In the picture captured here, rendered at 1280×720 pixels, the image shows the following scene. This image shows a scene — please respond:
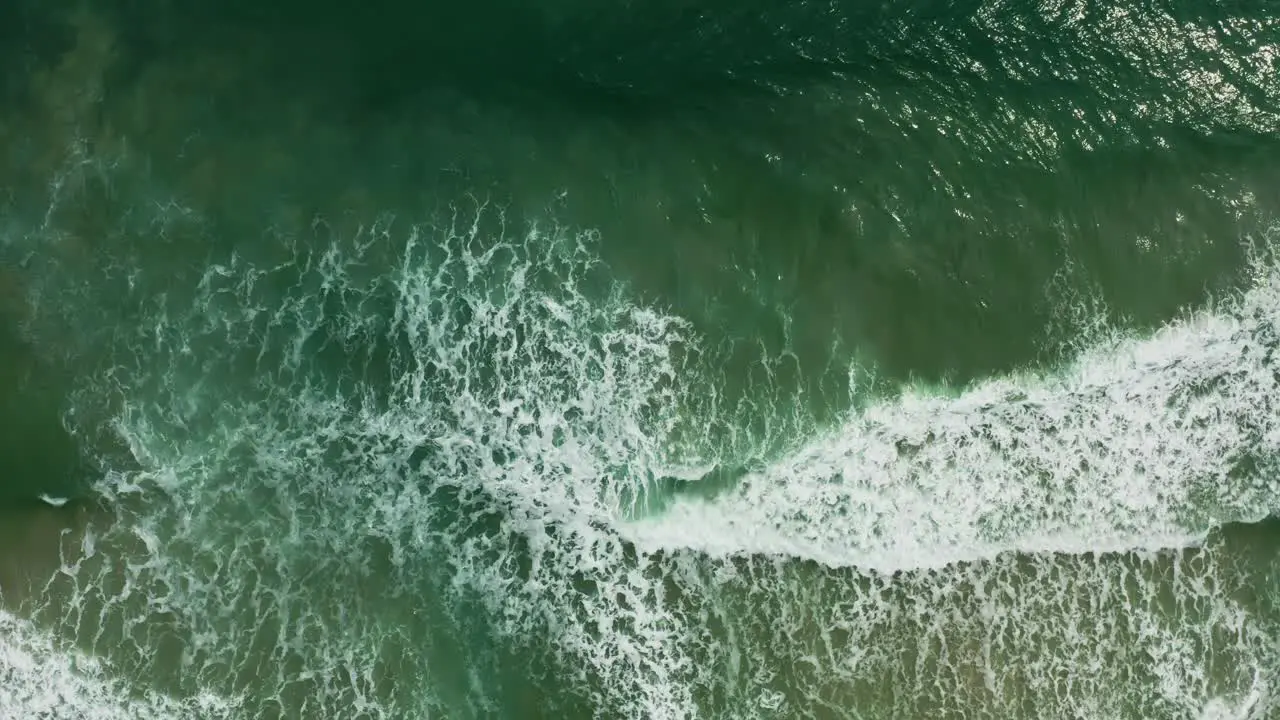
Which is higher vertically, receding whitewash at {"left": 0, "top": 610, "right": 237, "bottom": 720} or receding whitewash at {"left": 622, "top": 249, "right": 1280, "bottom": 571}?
receding whitewash at {"left": 622, "top": 249, "right": 1280, "bottom": 571}

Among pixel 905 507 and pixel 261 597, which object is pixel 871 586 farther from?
pixel 261 597

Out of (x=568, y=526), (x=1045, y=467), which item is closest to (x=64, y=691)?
(x=568, y=526)

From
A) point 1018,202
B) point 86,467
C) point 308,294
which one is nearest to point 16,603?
point 86,467

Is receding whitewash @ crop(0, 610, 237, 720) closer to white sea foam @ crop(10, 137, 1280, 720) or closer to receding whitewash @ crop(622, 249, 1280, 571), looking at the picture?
white sea foam @ crop(10, 137, 1280, 720)

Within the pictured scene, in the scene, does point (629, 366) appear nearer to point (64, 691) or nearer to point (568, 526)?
point (568, 526)

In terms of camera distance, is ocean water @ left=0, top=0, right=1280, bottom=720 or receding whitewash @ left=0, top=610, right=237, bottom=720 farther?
ocean water @ left=0, top=0, right=1280, bottom=720

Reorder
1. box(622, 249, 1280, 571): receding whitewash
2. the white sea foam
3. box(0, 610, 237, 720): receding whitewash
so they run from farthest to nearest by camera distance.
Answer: box(622, 249, 1280, 571): receding whitewash → the white sea foam → box(0, 610, 237, 720): receding whitewash

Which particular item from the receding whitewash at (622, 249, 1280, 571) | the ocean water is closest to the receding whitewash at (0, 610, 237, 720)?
the ocean water
